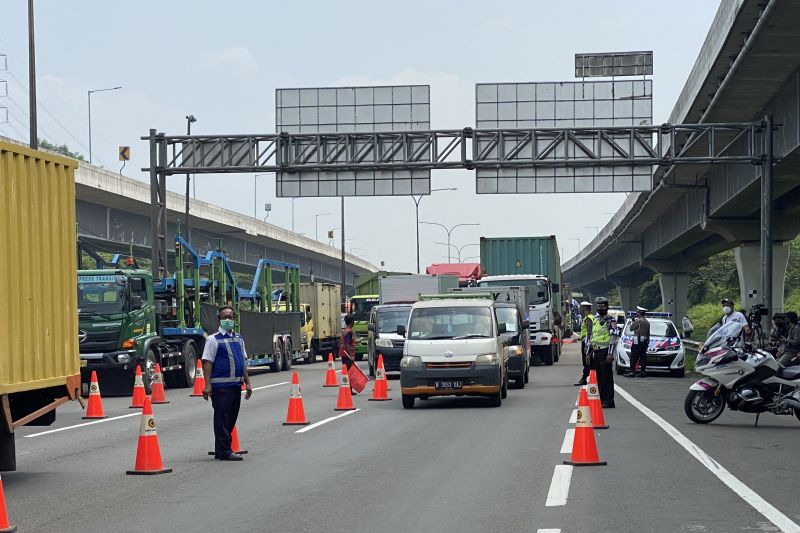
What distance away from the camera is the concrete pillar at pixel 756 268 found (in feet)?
157

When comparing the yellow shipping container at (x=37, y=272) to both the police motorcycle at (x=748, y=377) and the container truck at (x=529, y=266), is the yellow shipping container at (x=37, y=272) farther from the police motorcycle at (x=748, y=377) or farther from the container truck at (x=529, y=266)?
the container truck at (x=529, y=266)

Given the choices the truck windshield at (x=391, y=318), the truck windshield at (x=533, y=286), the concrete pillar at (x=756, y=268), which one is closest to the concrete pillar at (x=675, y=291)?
the concrete pillar at (x=756, y=268)

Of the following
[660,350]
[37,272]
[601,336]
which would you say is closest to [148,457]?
[37,272]

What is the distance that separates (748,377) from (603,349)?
372cm

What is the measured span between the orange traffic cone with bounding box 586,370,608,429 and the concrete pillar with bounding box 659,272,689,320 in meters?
63.6

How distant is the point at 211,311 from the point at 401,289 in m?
8.09

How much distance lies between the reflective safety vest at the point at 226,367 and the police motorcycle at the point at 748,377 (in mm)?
7212

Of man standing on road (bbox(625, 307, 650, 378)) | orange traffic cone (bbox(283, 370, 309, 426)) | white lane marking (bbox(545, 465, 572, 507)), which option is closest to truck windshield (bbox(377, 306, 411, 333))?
man standing on road (bbox(625, 307, 650, 378))

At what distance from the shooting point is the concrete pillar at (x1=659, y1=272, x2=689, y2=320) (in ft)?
265

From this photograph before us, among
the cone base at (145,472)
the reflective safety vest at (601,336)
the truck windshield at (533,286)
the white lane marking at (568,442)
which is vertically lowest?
the white lane marking at (568,442)

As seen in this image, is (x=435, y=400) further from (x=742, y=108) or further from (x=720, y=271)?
(x=720, y=271)

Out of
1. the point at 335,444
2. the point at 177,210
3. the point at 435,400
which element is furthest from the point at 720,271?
the point at 335,444

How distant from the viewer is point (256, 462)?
14.1 meters

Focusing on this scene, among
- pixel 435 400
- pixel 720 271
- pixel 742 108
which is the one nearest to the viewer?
pixel 435 400
